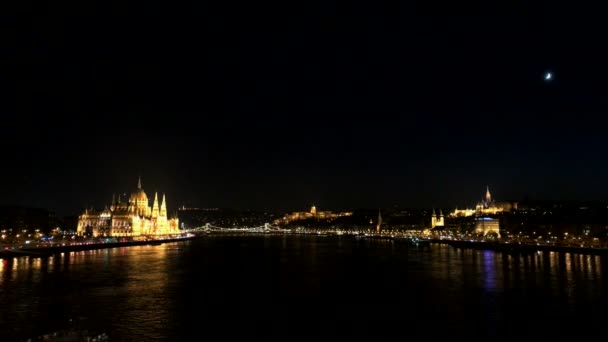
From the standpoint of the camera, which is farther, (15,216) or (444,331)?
(15,216)

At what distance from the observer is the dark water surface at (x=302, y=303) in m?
17.1

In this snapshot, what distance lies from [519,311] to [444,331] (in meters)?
5.20

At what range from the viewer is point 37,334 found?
51.2ft

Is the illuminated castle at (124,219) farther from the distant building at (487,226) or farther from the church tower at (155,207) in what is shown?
the distant building at (487,226)

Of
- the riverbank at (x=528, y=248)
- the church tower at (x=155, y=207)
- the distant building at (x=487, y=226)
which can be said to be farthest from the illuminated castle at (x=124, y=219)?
the distant building at (x=487, y=226)

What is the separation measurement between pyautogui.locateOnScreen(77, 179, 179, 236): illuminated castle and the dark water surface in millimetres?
66525

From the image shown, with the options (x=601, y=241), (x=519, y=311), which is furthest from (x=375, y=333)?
(x=601, y=241)

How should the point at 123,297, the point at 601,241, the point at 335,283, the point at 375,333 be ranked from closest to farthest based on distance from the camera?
the point at 375,333, the point at 123,297, the point at 335,283, the point at 601,241

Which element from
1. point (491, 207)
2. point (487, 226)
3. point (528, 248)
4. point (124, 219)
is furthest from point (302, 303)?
point (491, 207)

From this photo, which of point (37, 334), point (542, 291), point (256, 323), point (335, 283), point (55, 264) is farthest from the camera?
point (55, 264)

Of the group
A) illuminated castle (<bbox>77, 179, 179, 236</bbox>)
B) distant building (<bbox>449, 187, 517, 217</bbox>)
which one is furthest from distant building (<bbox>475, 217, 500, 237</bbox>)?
illuminated castle (<bbox>77, 179, 179, 236</bbox>)

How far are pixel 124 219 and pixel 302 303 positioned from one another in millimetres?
86393

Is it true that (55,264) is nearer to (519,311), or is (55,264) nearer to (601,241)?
(519,311)

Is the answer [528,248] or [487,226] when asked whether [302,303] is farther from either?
[487,226]
